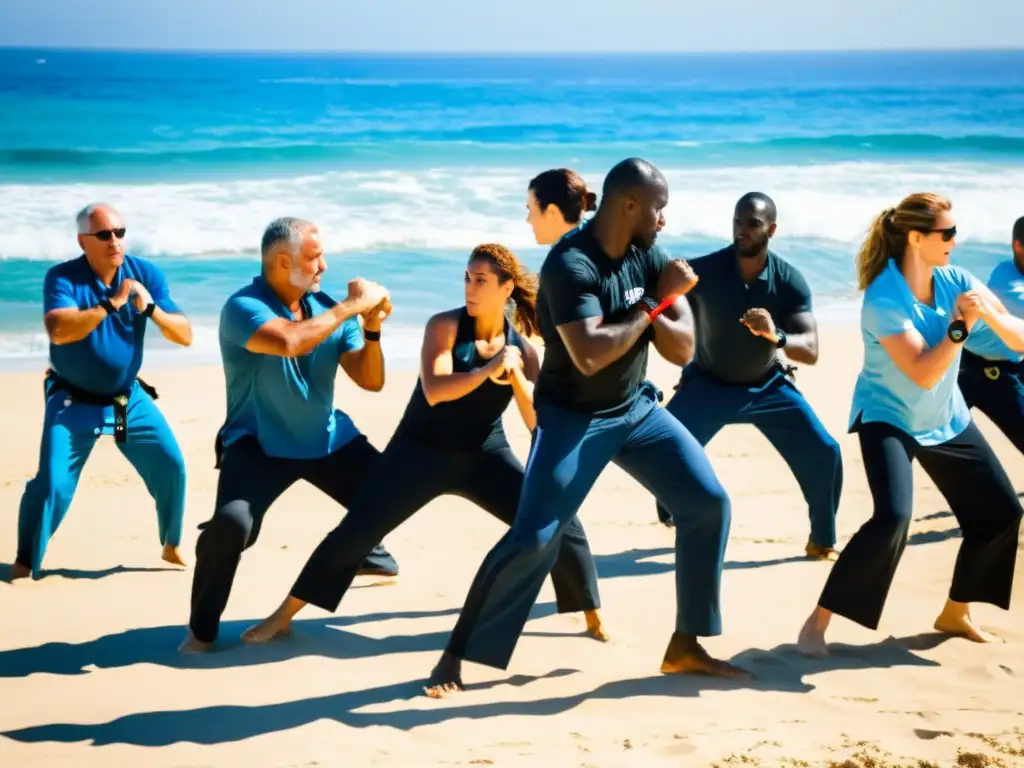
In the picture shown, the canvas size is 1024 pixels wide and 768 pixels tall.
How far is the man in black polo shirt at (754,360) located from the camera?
22.2 ft

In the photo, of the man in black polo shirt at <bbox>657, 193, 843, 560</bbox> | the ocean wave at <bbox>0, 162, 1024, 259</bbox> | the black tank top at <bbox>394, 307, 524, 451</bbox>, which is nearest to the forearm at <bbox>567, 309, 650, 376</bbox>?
the black tank top at <bbox>394, 307, 524, 451</bbox>

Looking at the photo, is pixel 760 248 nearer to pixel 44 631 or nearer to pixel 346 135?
pixel 44 631

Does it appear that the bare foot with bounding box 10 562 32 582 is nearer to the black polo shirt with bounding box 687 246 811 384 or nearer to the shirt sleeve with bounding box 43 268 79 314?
the shirt sleeve with bounding box 43 268 79 314

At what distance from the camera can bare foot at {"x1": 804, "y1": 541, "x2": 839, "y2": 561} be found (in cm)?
700

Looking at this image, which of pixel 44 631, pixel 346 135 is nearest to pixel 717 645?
pixel 44 631

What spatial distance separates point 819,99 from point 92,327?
55.0m

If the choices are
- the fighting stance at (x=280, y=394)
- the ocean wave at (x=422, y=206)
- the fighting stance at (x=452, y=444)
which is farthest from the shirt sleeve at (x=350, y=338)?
the ocean wave at (x=422, y=206)

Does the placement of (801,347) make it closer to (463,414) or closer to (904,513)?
(904,513)

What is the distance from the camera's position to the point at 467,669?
5281 mm

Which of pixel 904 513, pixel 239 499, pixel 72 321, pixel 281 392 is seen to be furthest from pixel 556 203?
pixel 72 321

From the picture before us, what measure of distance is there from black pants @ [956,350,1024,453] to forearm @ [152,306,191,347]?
3816mm

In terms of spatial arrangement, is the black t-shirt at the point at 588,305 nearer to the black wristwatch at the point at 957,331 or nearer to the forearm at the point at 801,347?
the black wristwatch at the point at 957,331

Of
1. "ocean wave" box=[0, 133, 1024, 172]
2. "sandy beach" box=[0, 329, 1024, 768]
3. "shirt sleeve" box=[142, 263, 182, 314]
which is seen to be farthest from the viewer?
"ocean wave" box=[0, 133, 1024, 172]

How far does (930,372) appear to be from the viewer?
5090 millimetres
